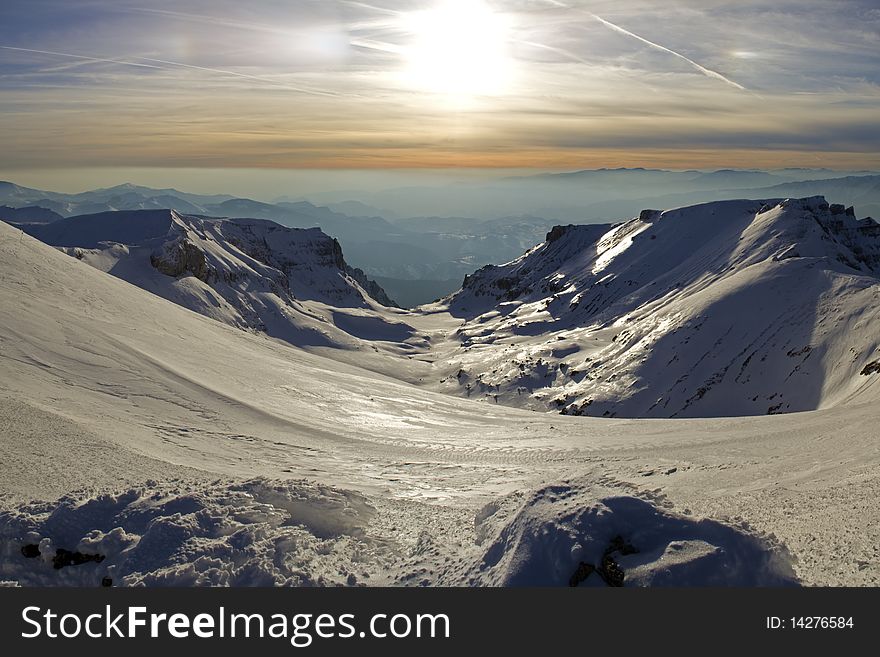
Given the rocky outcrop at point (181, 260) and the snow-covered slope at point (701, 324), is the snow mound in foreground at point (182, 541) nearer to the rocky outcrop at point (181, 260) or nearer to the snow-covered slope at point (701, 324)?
the snow-covered slope at point (701, 324)

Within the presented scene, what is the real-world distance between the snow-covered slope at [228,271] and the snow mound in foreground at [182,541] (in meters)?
83.6

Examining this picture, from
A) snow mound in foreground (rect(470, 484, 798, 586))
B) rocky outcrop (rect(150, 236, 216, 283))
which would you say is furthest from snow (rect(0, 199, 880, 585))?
rocky outcrop (rect(150, 236, 216, 283))

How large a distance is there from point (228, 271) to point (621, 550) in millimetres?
112284

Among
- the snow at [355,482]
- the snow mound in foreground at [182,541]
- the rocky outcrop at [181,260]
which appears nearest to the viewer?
the snow at [355,482]

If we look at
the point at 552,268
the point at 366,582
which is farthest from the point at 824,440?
the point at 552,268

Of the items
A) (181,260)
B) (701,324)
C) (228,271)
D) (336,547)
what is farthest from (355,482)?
(228,271)

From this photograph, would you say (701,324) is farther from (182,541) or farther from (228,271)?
(228,271)

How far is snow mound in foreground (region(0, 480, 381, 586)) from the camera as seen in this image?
975cm

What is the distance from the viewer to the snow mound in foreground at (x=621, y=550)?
Result: 8742 millimetres

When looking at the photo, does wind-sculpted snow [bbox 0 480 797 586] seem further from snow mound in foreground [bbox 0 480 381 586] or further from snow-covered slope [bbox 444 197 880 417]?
snow-covered slope [bbox 444 197 880 417]

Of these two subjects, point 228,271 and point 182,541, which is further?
point 228,271

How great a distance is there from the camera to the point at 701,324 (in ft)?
220

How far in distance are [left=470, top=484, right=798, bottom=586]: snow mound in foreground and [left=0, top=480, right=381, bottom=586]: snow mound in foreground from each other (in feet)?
10.2

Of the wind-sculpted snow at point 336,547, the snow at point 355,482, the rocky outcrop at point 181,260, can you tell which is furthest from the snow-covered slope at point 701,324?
the rocky outcrop at point 181,260
